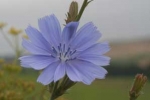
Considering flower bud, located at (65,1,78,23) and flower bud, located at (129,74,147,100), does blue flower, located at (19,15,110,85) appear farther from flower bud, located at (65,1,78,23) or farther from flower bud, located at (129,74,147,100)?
flower bud, located at (129,74,147,100)

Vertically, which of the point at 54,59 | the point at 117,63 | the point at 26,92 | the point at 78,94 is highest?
the point at 54,59

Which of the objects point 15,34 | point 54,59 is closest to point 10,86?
point 15,34

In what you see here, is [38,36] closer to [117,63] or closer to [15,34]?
[15,34]

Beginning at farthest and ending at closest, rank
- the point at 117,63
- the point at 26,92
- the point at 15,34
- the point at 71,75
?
the point at 117,63 < the point at 15,34 < the point at 26,92 < the point at 71,75

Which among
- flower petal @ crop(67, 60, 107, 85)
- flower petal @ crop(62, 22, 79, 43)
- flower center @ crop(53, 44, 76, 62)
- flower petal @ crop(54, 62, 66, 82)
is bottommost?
flower petal @ crop(67, 60, 107, 85)

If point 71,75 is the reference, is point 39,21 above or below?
above

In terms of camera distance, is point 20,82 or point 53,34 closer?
point 53,34

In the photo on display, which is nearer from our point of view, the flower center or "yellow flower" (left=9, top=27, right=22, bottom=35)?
the flower center

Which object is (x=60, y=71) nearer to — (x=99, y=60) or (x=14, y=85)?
(x=99, y=60)

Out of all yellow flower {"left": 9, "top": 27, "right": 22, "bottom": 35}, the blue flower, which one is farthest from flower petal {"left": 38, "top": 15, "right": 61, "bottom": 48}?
yellow flower {"left": 9, "top": 27, "right": 22, "bottom": 35}
